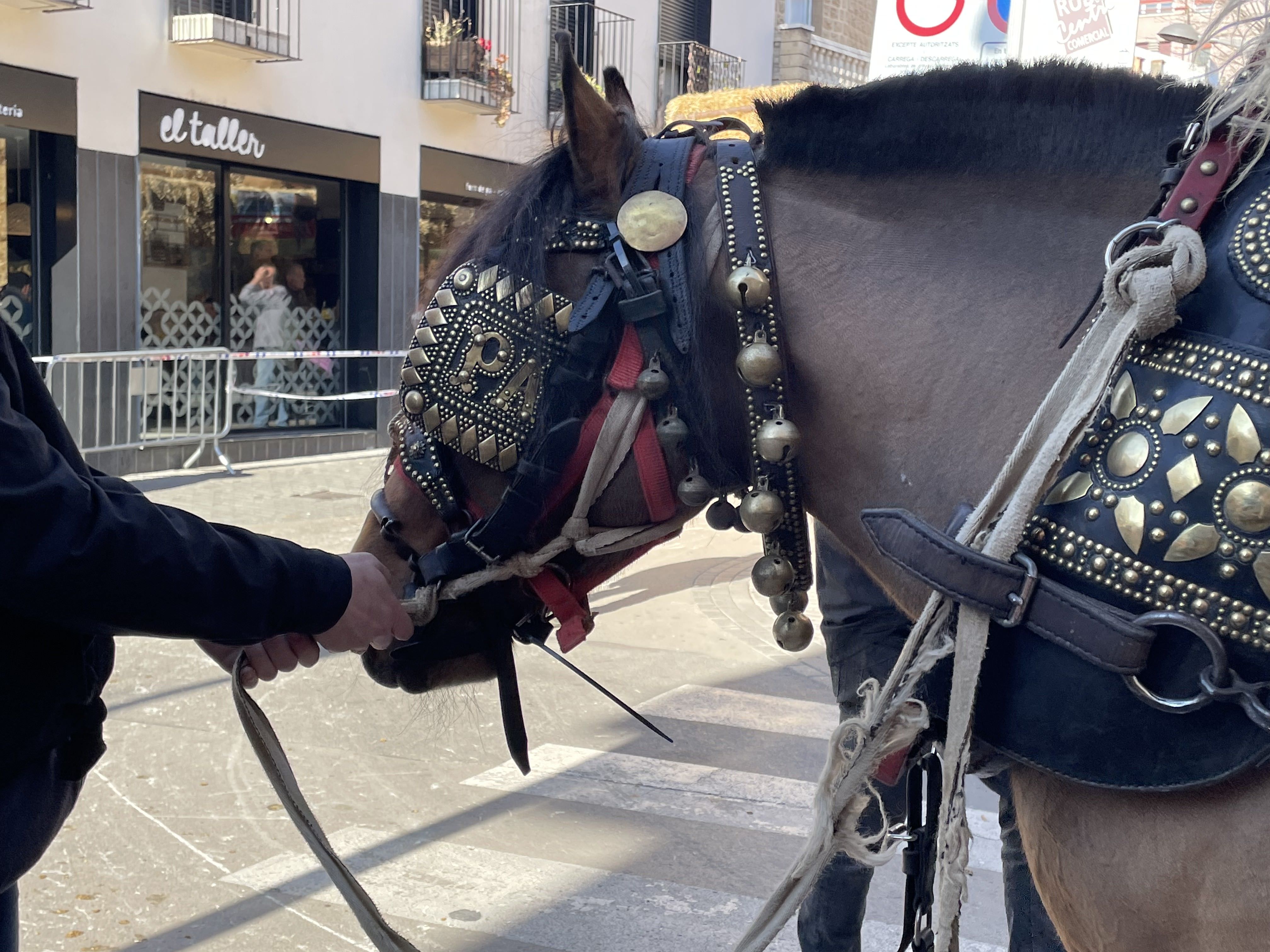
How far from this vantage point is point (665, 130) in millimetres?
1699

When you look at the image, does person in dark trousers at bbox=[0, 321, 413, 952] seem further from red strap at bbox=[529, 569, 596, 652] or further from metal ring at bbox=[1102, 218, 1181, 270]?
metal ring at bbox=[1102, 218, 1181, 270]

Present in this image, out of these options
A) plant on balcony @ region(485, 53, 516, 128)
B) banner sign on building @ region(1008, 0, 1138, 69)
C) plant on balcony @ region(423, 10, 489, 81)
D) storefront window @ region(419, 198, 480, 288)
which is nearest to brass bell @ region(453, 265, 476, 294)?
banner sign on building @ region(1008, 0, 1138, 69)

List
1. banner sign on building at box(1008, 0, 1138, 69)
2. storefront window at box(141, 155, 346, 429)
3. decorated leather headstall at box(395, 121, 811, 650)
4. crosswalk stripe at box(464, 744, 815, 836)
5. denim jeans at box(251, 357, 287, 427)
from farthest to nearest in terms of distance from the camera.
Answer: denim jeans at box(251, 357, 287, 427), storefront window at box(141, 155, 346, 429), banner sign on building at box(1008, 0, 1138, 69), crosswalk stripe at box(464, 744, 815, 836), decorated leather headstall at box(395, 121, 811, 650)

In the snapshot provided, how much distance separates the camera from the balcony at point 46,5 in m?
9.15

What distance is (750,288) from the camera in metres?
1.47

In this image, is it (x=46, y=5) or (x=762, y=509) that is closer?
(x=762, y=509)

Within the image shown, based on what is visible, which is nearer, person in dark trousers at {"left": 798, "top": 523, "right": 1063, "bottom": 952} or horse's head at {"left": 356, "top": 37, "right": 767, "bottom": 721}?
horse's head at {"left": 356, "top": 37, "right": 767, "bottom": 721}

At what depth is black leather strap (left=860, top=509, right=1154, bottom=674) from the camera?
3.98ft

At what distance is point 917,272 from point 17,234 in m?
10.2

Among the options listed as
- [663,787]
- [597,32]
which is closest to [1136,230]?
[663,787]

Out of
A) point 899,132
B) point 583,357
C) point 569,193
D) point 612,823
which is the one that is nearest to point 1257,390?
point 899,132

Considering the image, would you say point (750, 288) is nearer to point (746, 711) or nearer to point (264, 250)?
point (746, 711)

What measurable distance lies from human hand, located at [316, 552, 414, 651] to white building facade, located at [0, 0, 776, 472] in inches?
287

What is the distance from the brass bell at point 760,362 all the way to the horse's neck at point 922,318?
6cm
